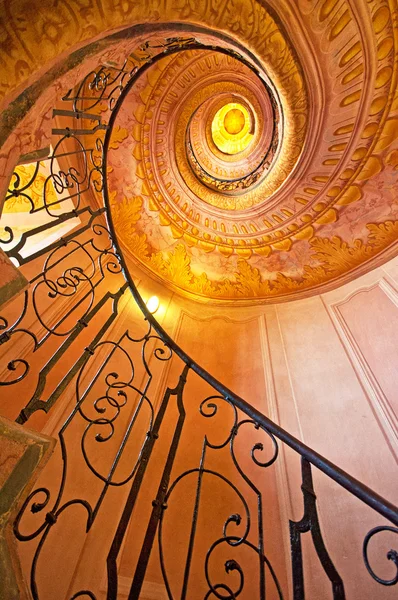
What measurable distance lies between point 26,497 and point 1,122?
1324mm

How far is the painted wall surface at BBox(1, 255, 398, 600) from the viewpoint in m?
2.01

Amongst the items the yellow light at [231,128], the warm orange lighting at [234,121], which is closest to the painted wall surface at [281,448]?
the yellow light at [231,128]

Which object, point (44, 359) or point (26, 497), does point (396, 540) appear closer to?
point (26, 497)

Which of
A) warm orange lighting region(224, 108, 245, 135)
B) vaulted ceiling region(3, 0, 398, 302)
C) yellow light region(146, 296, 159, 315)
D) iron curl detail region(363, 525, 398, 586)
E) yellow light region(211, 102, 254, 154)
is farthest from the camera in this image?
warm orange lighting region(224, 108, 245, 135)

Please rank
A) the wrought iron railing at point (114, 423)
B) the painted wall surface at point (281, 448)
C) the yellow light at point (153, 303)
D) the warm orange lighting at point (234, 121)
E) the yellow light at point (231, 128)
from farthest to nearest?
the warm orange lighting at point (234, 121)
the yellow light at point (231, 128)
the yellow light at point (153, 303)
the painted wall surface at point (281, 448)
the wrought iron railing at point (114, 423)

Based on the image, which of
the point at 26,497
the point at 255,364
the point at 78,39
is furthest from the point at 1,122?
the point at 255,364

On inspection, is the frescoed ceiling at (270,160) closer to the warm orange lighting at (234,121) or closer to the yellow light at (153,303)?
the warm orange lighting at (234,121)

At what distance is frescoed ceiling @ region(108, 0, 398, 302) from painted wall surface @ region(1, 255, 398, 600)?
2.50ft

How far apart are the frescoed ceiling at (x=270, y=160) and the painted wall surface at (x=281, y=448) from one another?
76cm

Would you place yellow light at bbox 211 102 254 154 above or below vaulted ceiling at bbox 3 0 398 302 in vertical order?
above

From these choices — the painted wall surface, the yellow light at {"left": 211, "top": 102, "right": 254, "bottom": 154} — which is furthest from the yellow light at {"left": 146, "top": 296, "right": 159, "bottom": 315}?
the yellow light at {"left": 211, "top": 102, "right": 254, "bottom": 154}

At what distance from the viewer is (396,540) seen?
1.96m

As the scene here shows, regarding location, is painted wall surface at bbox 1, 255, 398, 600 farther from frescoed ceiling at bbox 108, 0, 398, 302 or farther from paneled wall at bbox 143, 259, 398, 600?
frescoed ceiling at bbox 108, 0, 398, 302

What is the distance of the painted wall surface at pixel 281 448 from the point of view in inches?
79.0
